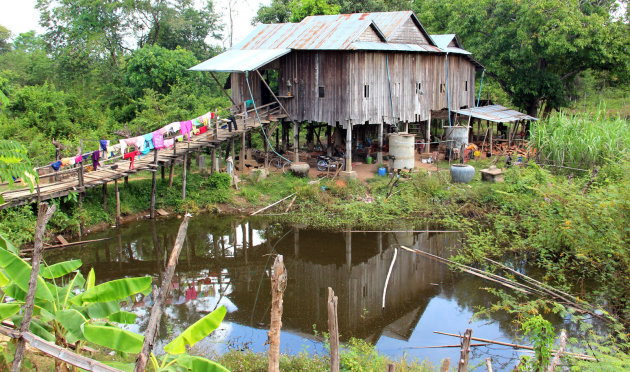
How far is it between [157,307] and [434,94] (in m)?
20.8

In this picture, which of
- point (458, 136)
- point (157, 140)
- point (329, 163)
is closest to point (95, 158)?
point (157, 140)

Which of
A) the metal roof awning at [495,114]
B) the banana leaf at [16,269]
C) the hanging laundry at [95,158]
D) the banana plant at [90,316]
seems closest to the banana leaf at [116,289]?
the banana plant at [90,316]

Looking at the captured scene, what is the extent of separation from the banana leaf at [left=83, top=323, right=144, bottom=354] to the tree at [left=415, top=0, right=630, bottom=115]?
74.3ft

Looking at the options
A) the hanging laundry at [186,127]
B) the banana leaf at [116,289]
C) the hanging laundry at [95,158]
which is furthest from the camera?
the hanging laundry at [186,127]

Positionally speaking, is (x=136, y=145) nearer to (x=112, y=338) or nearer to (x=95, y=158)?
(x=95, y=158)

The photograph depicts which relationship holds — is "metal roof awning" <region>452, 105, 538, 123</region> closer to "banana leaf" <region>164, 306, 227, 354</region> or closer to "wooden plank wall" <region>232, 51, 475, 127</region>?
"wooden plank wall" <region>232, 51, 475, 127</region>

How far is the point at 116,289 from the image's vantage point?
240 inches

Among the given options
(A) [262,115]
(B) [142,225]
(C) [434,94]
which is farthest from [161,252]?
(C) [434,94]

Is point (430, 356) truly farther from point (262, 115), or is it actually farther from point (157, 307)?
point (262, 115)

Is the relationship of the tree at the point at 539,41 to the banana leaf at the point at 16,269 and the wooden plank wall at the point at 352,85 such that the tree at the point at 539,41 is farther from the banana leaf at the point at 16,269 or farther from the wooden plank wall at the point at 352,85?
the banana leaf at the point at 16,269

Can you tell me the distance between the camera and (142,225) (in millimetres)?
16859

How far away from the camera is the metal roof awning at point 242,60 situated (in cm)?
1834

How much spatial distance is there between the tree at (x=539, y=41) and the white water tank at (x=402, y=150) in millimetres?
8195

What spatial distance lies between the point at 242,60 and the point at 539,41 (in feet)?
43.2
